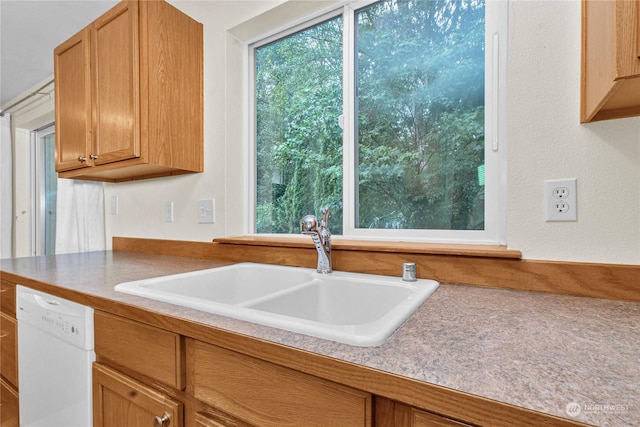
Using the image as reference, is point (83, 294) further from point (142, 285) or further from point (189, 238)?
point (189, 238)

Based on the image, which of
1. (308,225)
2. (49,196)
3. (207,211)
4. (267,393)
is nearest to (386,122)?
A: (308,225)

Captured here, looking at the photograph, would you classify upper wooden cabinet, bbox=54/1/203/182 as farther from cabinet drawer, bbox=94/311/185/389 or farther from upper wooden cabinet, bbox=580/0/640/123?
upper wooden cabinet, bbox=580/0/640/123

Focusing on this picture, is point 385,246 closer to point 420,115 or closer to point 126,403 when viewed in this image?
point 420,115

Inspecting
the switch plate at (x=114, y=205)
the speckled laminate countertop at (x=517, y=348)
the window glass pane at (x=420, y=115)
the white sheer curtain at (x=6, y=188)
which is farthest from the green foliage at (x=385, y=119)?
the white sheer curtain at (x=6, y=188)

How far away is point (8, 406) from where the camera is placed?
1.30 m

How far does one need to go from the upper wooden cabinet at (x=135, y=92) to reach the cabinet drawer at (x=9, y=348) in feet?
2.47

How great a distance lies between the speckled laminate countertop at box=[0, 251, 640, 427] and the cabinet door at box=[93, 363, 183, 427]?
205mm

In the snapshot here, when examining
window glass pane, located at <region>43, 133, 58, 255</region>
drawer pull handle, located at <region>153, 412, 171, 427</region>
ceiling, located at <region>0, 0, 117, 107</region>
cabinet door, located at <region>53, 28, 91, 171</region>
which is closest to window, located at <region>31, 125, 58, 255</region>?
window glass pane, located at <region>43, 133, 58, 255</region>

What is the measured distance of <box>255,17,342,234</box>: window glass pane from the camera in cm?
145

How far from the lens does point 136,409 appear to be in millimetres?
790

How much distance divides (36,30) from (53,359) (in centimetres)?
217

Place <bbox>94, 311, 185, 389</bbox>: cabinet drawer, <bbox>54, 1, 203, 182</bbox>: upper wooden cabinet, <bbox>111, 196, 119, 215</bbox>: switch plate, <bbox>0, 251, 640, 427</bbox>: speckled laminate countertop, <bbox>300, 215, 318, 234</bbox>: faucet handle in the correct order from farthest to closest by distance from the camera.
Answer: <bbox>111, 196, 119, 215</bbox>: switch plate
<bbox>54, 1, 203, 182</bbox>: upper wooden cabinet
<bbox>300, 215, 318, 234</bbox>: faucet handle
<bbox>94, 311, 185, 389</bbox>: cabinet drawer
<bbox>0, 251, 640, 427</bbox>: speckled laminate countertop

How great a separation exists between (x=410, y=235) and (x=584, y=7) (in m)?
0.80

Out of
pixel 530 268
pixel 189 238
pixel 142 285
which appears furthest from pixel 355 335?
pixel 189 238
